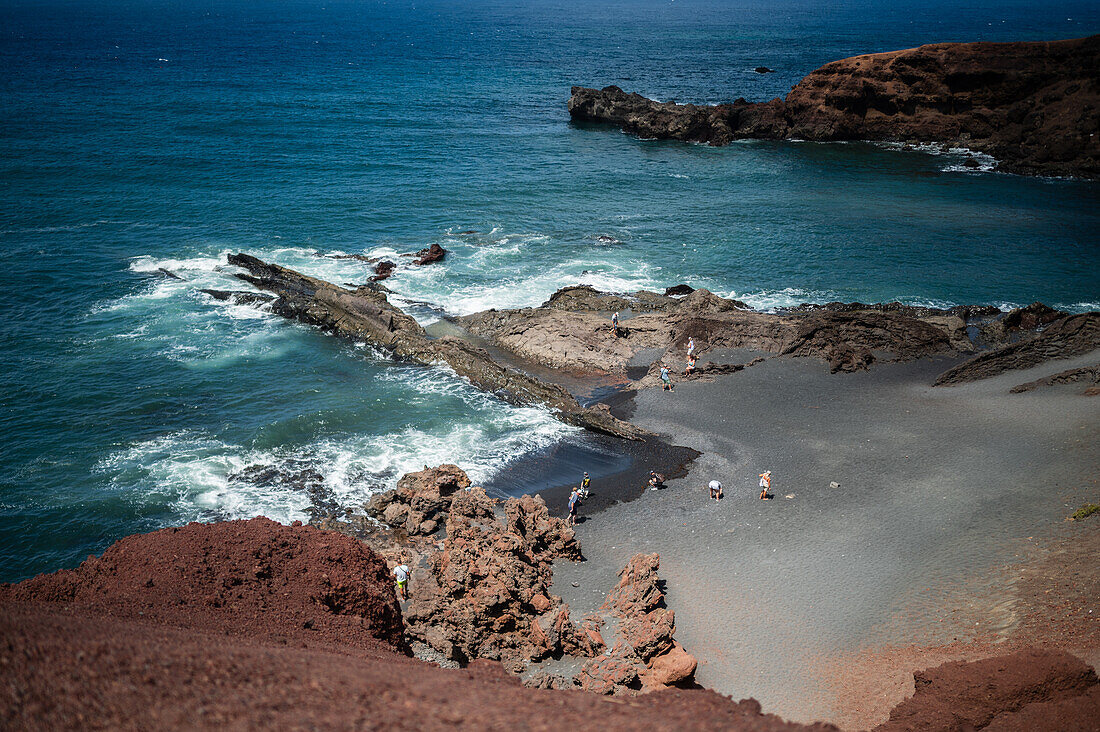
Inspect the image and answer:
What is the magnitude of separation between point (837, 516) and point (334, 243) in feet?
126

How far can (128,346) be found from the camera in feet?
112

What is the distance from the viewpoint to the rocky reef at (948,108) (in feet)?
204

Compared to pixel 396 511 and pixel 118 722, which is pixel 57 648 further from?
pixel 396 511

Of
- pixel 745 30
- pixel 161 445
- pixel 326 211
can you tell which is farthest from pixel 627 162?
pixel 745 30

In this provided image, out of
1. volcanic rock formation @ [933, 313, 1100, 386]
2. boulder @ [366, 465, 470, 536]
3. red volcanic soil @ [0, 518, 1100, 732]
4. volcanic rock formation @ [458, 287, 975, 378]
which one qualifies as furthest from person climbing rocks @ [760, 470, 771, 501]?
volcanic rock formation @ [933, 313, 1100, 386]

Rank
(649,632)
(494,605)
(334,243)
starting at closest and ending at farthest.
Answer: (649,632) → (494,605) → (334,243)

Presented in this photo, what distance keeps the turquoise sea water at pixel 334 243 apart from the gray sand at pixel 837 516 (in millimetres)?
7093

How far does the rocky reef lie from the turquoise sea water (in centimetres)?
377

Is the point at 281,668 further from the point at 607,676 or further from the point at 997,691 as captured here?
the point at 997,691

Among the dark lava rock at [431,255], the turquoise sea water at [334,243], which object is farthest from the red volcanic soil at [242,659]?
the dark lava rock at [431,255]

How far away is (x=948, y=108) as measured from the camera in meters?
71.2

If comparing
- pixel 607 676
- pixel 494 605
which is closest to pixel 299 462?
pixel 494 605

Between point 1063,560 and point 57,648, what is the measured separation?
21.5 metres

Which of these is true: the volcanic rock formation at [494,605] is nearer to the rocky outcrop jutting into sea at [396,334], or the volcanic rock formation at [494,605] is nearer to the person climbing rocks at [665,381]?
the rocky outcrop jutting into sea at [396,334]
